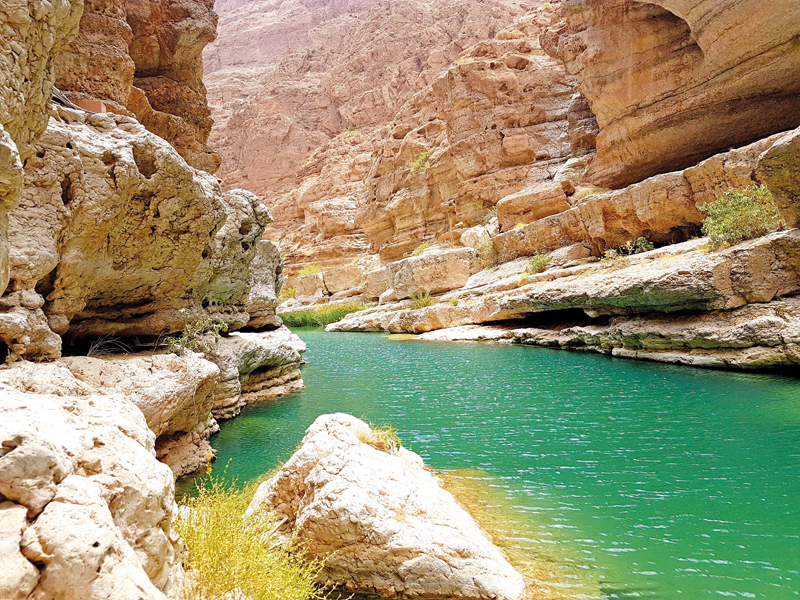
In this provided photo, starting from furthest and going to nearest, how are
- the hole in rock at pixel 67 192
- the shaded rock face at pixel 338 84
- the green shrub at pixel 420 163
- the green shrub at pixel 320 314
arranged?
the shaded rock face at pixel 338 84 < the green shrub at pixel 420 163 < the green shrub at pixel 320 314 < the hole in rock at pixel 67 192

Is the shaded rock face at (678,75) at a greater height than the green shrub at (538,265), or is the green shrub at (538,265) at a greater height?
the shaded rock face at (678,75)

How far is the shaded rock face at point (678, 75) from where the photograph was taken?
1677 cm

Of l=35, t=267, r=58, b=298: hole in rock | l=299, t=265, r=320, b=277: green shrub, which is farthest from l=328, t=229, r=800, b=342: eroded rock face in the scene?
l=299, t=265, r=320, b=277: green shrub

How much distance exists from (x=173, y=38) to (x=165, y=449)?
47.0 feet

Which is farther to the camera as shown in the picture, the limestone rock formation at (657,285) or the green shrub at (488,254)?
the green shrub at (488,254)

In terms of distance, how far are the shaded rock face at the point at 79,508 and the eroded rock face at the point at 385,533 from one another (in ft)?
5.49

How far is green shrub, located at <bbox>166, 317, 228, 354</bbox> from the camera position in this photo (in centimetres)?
803

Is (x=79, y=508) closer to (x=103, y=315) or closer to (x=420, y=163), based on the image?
(x=103, y=315)

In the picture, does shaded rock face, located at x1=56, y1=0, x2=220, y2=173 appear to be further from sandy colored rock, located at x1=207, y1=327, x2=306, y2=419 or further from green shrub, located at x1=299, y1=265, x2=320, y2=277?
green shrub, located at x1=299, y1=265, x2=320, y2=277

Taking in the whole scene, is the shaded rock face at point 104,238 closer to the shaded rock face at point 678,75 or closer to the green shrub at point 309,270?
the shaded rock face at point 678,75

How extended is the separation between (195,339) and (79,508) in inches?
289

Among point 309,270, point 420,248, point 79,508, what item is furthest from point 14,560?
point 309,270

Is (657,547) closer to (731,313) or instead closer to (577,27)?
(731,313)

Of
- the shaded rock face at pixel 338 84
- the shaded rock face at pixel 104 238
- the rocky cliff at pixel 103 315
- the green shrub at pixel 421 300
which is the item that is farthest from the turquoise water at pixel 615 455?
the shaded rock face at pixel 338 84
